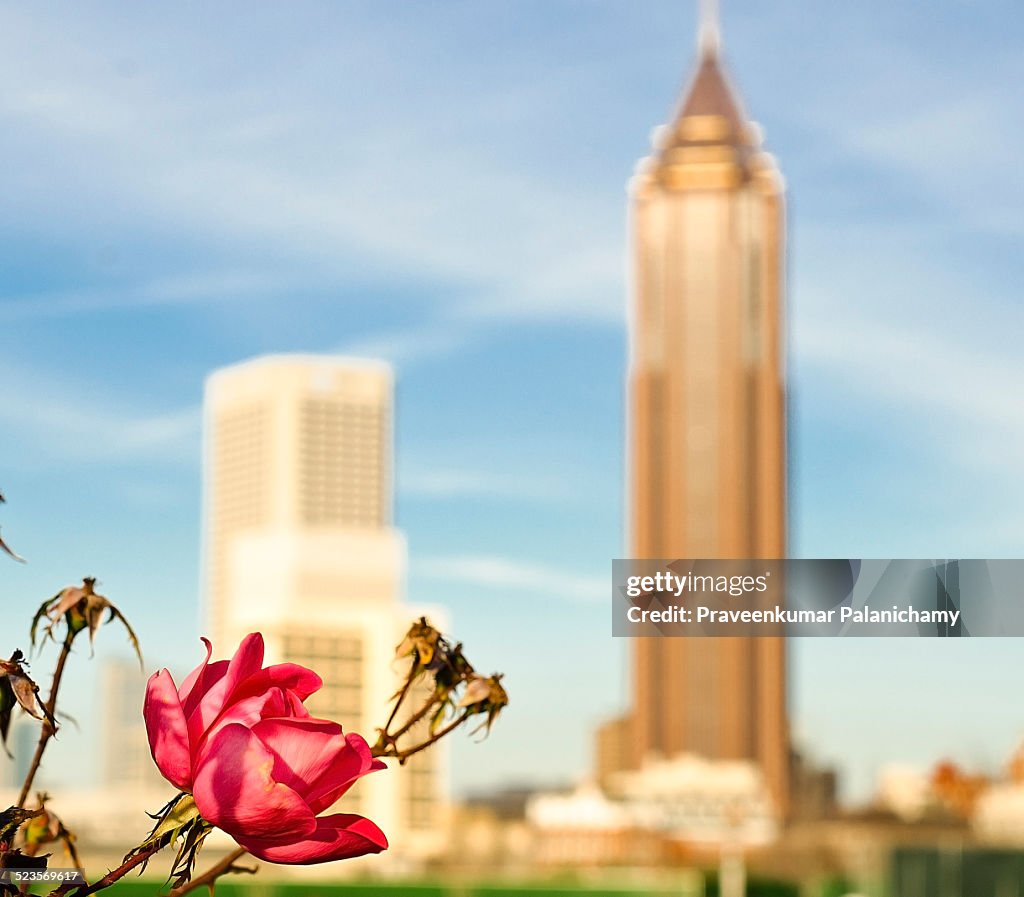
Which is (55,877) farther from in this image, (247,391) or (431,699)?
(247,391)

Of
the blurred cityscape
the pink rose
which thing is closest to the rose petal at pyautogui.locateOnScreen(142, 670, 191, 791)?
the pink rose

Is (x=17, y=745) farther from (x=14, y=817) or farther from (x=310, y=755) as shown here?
(x=310, y=755)

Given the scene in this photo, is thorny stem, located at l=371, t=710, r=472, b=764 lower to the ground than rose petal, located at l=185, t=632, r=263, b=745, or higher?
lower

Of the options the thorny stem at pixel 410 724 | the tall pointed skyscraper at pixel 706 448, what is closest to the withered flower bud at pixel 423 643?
the thorny stem at pixel 410 724

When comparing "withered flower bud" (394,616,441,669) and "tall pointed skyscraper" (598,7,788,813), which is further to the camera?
"tall pointed skyscraper" (598,7,788,813)

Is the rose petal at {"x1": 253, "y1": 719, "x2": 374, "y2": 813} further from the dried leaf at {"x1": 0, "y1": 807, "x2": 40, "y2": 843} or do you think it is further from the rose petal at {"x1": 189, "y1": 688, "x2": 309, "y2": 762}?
the dried leaf at {"x1": 0, "y1": 807, "x2": 40, "y2": 843}

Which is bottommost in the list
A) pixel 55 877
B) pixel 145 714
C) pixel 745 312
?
pixel 55 877

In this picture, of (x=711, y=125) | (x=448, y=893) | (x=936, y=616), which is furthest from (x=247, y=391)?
(x=936, y=616)
